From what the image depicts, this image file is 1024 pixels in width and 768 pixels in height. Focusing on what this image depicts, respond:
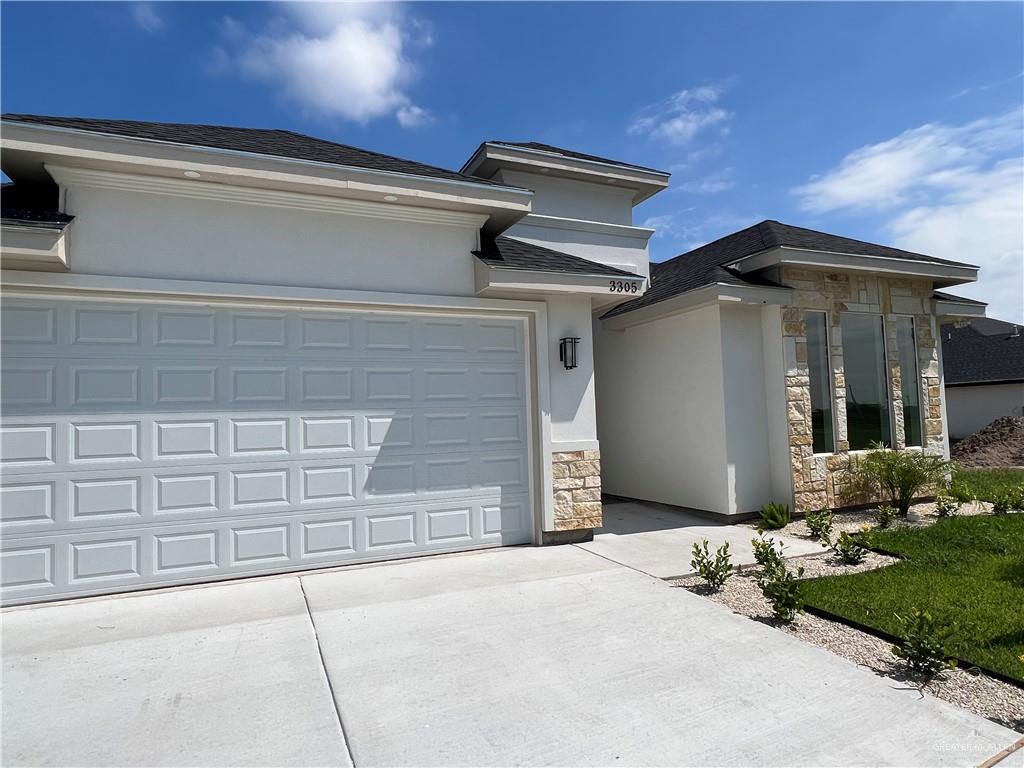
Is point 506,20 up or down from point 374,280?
up

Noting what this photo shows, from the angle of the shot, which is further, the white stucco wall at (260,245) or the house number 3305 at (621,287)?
the house number 3305 at (621,287)

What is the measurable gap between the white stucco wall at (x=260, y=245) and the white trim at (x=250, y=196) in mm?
57

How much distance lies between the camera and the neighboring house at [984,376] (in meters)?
21.6

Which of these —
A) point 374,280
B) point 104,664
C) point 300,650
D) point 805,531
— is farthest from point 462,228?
point 805,531

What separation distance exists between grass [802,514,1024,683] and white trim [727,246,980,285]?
3905mm

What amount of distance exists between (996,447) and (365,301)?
19.5 metres

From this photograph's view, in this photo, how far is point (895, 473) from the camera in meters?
8.41

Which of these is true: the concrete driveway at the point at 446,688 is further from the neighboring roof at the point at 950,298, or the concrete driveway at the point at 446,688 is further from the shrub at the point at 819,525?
the neighboring roof at the point at 950,298

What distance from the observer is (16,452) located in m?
5.10

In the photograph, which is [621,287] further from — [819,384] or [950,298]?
[950,298]

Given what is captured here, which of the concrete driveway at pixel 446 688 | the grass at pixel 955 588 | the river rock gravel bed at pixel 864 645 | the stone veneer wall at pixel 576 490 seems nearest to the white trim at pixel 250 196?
the stone veneer wall at pixel 576 490

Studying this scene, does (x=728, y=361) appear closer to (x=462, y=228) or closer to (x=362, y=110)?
(x=462, y=228)

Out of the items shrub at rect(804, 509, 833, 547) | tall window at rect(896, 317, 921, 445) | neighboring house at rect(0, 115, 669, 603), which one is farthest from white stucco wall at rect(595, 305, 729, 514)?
tall window at rect(896, 317, 921, 445)

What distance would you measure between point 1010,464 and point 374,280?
60.4ft
